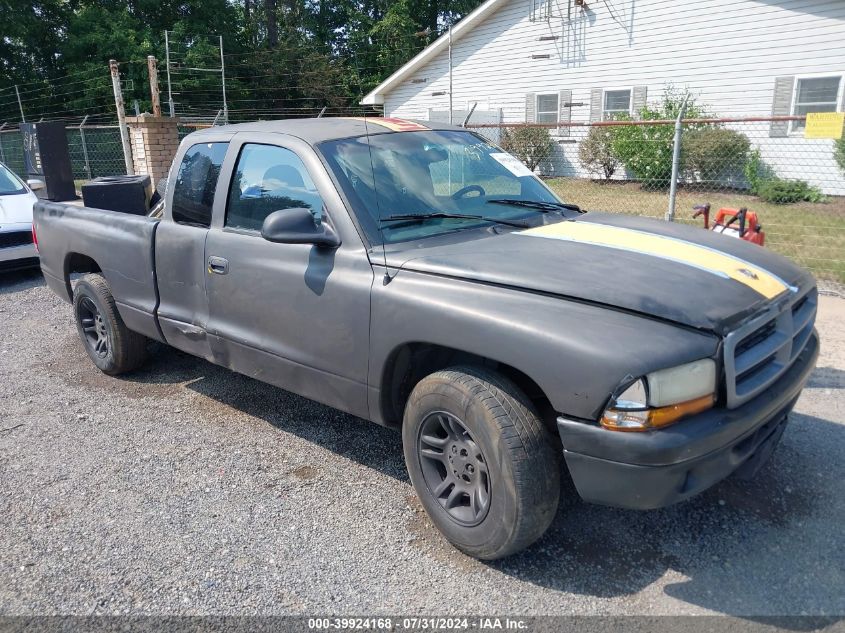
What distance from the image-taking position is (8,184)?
9656mm

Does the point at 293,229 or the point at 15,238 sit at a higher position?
the point at 293,229

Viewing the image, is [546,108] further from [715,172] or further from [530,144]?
[715,172]

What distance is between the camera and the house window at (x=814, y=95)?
14070mm

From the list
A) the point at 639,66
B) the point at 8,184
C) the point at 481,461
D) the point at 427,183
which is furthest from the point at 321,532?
the point at 639,66

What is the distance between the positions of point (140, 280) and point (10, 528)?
5.85 ft

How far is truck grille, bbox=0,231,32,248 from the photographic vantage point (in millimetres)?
8531

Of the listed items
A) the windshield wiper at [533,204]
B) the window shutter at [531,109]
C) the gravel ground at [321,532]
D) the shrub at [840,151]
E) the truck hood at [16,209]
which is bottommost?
the gravel ground at [321,532]

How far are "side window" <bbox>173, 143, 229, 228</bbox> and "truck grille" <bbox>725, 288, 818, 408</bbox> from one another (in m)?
2.94

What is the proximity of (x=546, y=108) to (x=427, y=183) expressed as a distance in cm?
1634

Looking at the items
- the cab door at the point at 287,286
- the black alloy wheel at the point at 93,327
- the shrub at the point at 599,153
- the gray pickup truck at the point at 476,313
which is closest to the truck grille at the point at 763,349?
the gray pickup truck at the point at 476,313

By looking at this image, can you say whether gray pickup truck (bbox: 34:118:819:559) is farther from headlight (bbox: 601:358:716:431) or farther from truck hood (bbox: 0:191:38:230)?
truck hood (bbox: 0:191:38:230)

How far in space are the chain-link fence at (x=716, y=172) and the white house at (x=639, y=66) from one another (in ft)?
0.35

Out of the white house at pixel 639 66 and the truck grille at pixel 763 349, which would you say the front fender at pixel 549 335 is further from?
the white house at pixel 639 66

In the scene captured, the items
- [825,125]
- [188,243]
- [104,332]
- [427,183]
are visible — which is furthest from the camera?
[825,125]
